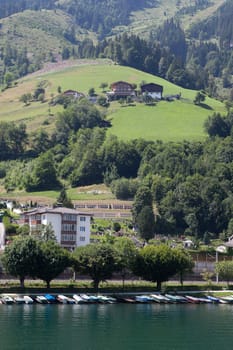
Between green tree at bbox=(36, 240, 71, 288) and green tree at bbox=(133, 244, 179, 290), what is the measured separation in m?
10.9

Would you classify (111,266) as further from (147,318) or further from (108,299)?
(147,318)

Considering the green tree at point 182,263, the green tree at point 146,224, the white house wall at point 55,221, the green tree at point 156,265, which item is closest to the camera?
the green tree at point 156,265

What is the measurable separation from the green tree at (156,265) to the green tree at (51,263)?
10.9 meters

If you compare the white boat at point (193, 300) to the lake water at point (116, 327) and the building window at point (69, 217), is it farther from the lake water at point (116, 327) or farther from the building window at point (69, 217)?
the building window at point (69, 217)

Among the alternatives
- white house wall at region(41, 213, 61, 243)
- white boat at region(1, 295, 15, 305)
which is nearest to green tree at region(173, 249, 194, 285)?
white boat at region(1, 295, 15, 305)

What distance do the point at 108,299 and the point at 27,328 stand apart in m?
26.2

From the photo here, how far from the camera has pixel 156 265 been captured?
129875mm

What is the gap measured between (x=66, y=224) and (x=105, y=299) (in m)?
48.0

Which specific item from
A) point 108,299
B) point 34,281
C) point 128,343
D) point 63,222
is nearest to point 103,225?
point 63,222

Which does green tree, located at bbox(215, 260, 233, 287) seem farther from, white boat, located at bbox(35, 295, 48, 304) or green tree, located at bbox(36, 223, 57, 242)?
white boat, located at bbox(35, 295, 48, 304)

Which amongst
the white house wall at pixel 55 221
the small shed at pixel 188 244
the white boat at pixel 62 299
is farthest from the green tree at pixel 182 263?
the small shed at pixel 188 244

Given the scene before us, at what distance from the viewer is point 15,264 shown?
125000mm

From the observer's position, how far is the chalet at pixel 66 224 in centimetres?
16550

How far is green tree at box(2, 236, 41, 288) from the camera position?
12469 cm
